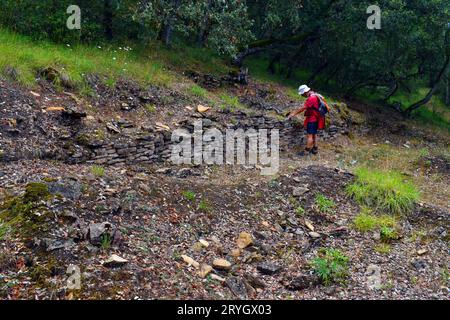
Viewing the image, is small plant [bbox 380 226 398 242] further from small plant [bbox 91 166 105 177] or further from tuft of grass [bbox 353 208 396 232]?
small plant [bbox 91 166 105 177]

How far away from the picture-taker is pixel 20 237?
552 cm

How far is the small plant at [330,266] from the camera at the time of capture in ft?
20.4

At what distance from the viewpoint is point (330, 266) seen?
643cm

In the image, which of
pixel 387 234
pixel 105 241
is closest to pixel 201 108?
pixel 387 234

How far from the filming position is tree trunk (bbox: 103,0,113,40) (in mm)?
12906

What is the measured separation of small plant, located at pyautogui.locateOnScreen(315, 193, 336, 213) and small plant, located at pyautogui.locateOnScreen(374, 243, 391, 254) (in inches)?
47.5

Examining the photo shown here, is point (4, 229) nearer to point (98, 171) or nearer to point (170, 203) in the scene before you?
point (98, 171)

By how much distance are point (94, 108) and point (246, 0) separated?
8612 mm

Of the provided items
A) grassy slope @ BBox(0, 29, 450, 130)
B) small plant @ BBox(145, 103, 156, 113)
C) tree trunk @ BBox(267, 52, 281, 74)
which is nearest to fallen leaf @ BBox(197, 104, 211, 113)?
grassy slope @ BBox(0, 29, 450, 130)

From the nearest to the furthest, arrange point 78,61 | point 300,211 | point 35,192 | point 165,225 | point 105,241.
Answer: point 105,241
point 35,192
point 165,225
point 300,211
point 78,61

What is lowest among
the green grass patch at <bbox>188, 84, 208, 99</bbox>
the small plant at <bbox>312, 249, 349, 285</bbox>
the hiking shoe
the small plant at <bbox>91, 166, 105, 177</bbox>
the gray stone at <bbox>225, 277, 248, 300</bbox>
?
the small plant at <bbox>312, 249, 349, 285</bbox>

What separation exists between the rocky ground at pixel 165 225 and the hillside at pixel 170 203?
2 centimetres

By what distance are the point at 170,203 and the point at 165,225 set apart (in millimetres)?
643

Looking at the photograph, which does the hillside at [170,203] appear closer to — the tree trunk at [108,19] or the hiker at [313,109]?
the hiker at [313,109]
